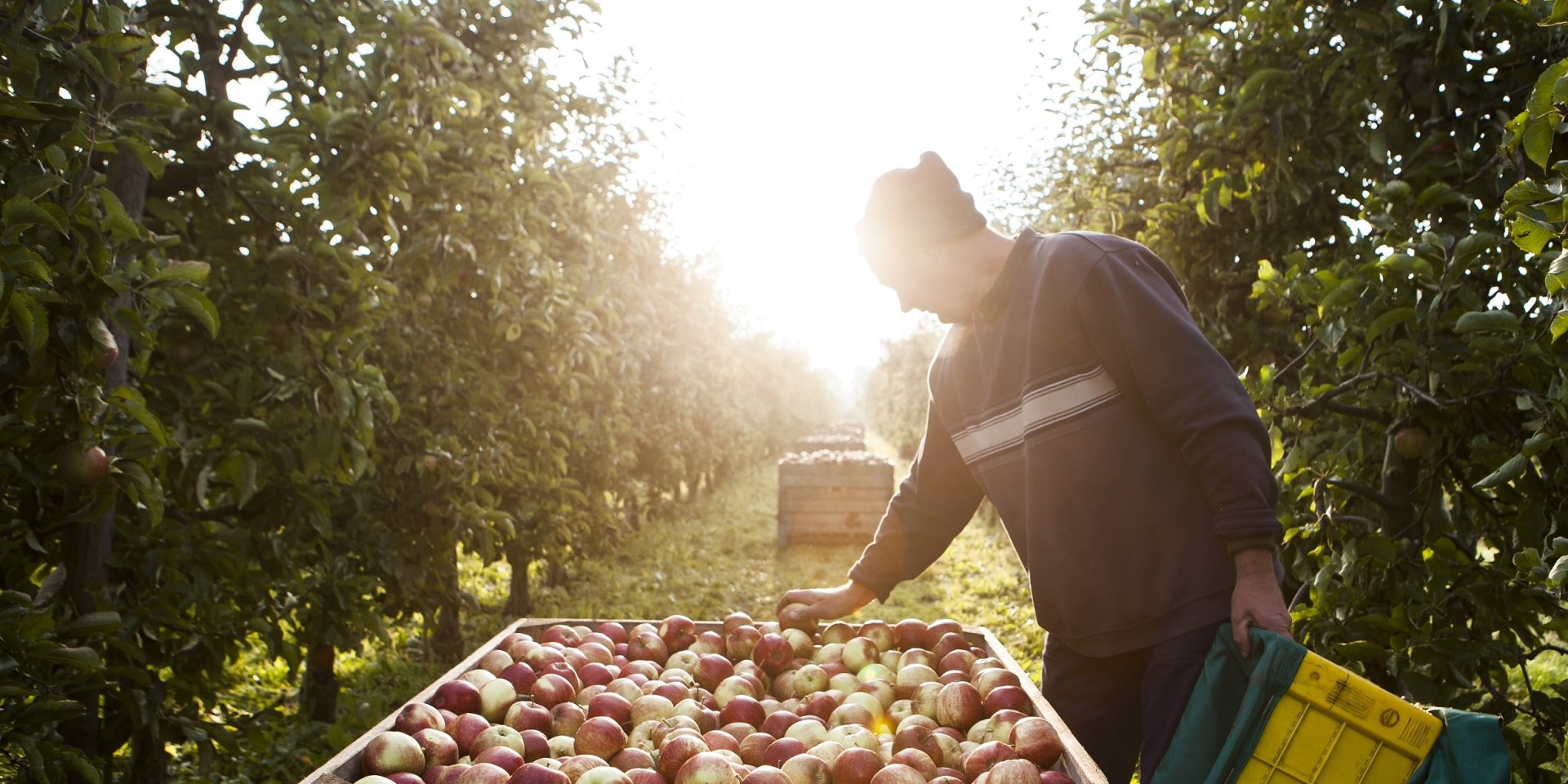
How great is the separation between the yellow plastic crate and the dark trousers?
37cm

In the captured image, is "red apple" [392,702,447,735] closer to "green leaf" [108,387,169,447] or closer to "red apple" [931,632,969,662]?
"green leaf" [108,387,169,447]

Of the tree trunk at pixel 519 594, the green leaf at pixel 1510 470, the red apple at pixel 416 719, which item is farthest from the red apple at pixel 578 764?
the tree trunk at pixel 519 594

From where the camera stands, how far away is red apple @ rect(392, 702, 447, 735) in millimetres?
2078

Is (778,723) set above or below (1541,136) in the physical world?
below

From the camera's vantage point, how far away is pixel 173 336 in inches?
144

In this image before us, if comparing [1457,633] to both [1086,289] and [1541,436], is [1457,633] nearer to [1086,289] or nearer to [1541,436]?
[1541,436]

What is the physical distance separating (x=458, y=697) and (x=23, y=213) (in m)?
1.52

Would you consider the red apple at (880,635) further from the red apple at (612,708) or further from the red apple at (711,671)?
the red apple at (612,708)

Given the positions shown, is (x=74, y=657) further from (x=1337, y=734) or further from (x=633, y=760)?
(x=1337, y=734)

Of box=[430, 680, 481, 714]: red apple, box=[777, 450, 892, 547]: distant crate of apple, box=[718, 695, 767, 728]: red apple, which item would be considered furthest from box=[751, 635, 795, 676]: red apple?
box=[777, 450, 892, 547]: distant crate of apple

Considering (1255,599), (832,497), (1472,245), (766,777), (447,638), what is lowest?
(447,638)

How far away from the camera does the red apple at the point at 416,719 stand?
6.82 feet

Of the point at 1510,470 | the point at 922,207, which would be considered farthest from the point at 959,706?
the point at 1510,470

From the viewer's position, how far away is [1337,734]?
1.78 m
